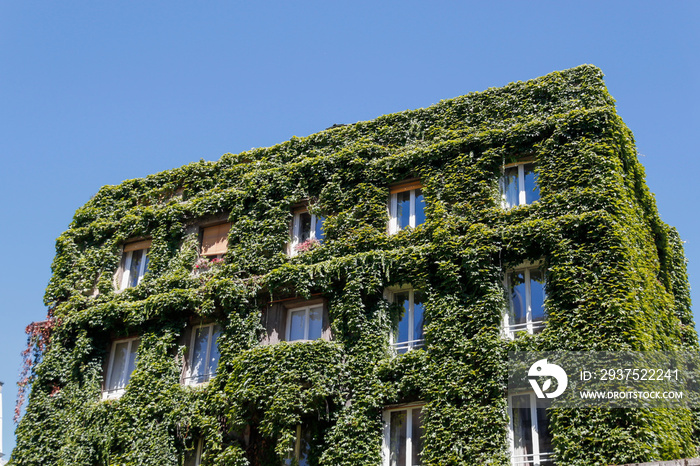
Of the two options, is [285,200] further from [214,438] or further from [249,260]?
[214,438]

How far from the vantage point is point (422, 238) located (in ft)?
78.1

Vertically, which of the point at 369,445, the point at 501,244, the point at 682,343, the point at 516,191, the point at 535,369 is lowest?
the point at 369,445

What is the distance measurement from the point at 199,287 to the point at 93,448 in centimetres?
591

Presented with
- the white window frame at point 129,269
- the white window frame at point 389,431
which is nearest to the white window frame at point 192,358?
the white window frame at point 129,269

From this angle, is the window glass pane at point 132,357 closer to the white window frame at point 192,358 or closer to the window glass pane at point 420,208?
the white window frame at point 192,358

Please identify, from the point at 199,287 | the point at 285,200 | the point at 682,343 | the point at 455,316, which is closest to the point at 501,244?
the point at 455,316

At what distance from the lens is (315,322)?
80.5ft

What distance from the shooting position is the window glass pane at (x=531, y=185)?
23.4 m

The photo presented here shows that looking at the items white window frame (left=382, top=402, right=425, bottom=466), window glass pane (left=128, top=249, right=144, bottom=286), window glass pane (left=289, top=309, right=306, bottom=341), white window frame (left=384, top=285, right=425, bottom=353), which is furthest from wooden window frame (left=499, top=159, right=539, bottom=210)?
window glass pane (left=128, top=249, right=144, bottom=286)

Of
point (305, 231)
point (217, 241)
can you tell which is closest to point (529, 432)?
point (305, 231)

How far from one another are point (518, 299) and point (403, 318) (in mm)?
3353

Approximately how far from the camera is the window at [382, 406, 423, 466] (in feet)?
68.1

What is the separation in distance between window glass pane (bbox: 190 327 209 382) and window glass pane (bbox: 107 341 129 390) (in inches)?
105

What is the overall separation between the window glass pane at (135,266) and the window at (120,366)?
245 cm
